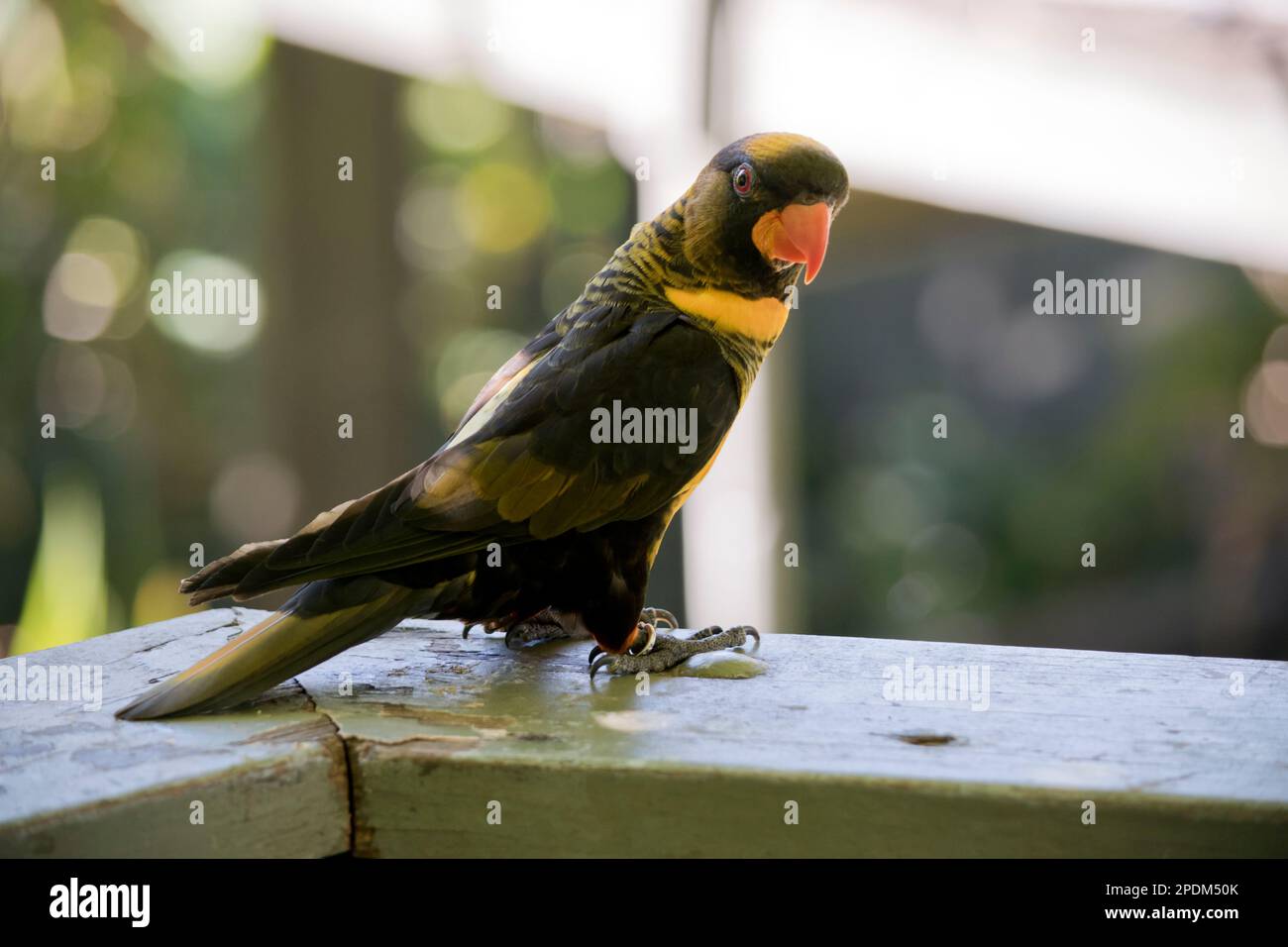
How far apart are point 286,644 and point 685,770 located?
2.46 ft

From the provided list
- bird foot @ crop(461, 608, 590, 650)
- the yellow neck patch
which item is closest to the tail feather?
bird foot @ crop(461, 608, 590, 650)

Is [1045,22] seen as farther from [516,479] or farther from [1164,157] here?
[516,479]

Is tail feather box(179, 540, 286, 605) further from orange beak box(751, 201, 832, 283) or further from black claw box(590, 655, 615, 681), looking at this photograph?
orange beak box(751, 201, 832, 283)

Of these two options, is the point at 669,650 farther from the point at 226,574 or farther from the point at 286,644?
the point at 226,574

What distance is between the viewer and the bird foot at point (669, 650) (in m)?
2.06

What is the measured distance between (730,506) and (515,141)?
1.53 meters

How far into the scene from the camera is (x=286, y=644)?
5.91 feet

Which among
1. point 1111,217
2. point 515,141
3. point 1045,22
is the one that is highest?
point 1045,22

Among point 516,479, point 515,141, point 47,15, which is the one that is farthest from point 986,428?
point 47,15

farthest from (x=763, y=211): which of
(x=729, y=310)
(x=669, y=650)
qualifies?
(x=669, y=650)

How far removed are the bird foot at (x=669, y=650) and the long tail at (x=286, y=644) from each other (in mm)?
389

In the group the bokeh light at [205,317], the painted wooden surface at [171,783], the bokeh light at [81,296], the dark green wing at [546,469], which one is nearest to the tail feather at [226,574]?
the dark green wing at [546,469]

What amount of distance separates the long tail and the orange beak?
1.01 m

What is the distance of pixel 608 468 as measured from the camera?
2.00m
